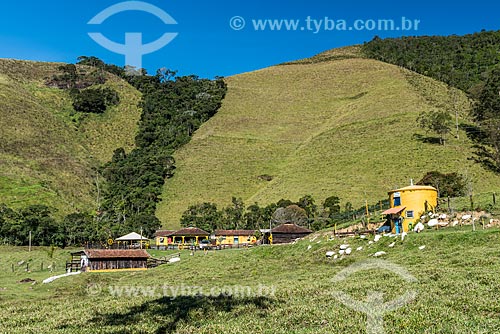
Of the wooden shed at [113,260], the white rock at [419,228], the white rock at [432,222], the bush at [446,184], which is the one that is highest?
the bush at [446,184]

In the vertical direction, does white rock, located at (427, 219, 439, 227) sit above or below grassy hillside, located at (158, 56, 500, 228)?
below

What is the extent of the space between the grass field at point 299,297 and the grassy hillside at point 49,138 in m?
53.8

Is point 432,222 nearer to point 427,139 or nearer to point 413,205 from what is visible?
point 413,205

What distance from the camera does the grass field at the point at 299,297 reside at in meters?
14.0

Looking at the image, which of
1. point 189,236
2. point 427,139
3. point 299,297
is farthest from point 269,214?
point 299,297

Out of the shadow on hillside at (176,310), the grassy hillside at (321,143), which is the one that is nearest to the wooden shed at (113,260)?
the shadow on hillside at (176,310)

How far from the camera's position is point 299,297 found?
19.6m

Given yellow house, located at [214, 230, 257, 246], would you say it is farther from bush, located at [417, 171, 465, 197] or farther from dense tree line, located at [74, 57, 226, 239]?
bush, located at [417, 171, 465, 197]

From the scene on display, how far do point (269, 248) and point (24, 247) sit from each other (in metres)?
36.7

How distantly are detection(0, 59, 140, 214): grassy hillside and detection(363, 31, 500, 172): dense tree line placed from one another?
73.2 metres

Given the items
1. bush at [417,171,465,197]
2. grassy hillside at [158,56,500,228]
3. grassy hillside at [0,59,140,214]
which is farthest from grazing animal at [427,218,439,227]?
grassy hillside at [0,59,140,214]

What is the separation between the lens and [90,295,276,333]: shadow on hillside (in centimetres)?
1709

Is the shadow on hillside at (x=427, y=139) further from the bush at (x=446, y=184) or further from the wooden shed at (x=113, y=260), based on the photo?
the wooden shed at (x=113, y=260)

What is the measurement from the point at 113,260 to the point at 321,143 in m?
66.6
